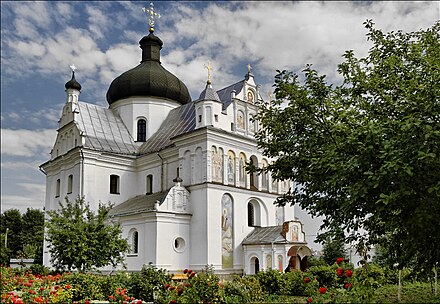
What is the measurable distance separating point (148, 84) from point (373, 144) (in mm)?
28486

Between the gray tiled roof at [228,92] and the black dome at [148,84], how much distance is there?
5396 mm

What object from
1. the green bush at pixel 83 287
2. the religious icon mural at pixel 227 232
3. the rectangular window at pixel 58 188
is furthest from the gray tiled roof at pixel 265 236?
the rectangular window at pixel 58 188

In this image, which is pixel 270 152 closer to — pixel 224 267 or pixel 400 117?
pixel 400 117

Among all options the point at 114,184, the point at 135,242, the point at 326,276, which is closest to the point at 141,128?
the point at 114,184

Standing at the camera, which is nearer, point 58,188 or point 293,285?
point 293,285

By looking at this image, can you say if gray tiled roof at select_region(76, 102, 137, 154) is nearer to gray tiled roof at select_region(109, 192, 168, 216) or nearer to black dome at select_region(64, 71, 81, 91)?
black dome at select_region(64, 71, 81, 91)

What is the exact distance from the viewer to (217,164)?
2891 centimetres

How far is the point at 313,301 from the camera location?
10.3 m

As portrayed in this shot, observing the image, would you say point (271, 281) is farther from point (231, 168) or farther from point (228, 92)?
point (228, 92)

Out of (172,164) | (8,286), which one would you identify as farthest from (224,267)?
(8,286)

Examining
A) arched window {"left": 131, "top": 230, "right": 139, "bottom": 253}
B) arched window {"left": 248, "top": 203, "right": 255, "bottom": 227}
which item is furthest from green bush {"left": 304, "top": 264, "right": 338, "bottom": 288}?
arched window {"left": 131, "top": 230, "right": 139, "bottom": 253}

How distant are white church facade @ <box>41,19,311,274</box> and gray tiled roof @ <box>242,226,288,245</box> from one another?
83 millimetres

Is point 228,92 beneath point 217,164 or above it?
above

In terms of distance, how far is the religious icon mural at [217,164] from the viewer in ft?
94.0
